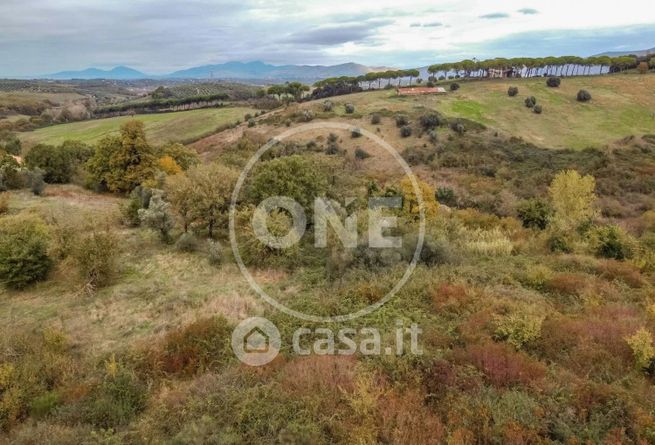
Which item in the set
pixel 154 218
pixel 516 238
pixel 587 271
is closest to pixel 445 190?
pixel 516 238

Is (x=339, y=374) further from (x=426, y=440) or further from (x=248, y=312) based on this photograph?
(x=248, y=312)

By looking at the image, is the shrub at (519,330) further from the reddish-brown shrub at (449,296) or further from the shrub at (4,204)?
the shrub at (4,204)

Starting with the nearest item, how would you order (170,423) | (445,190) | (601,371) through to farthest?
(170,423), (601,371), (445,190)

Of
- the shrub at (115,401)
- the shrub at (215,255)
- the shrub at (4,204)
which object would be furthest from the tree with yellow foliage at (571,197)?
the shrub at (4,204)

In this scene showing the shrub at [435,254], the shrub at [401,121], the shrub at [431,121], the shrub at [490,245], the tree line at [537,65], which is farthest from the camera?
the tree line at [537,65]

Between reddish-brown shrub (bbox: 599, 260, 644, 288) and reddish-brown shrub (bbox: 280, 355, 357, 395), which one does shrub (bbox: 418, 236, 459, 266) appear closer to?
reddish-brown shrub (bbox: 599, 260, 644, 288)

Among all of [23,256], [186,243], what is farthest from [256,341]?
[23,256]

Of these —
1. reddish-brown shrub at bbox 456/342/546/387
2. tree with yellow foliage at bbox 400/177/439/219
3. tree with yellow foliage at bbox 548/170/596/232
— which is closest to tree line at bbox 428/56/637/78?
tree with yellow foliage at bbox 548/170/596/232
